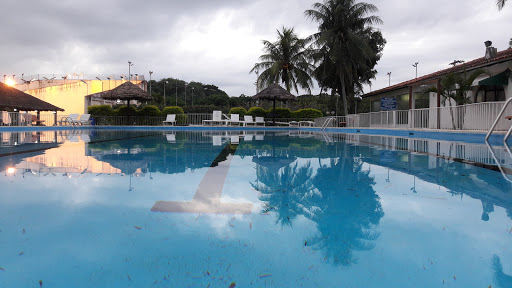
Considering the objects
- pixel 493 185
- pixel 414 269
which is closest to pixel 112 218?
pixel 414 269

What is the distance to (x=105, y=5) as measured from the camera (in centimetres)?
1480

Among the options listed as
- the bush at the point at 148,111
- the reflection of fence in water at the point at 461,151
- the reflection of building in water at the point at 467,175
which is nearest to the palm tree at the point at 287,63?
the bush at the point at 148,111

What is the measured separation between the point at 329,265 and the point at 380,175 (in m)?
2.55

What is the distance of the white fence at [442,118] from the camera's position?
9.33 meters

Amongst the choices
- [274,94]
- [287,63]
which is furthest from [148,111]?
[287,63]

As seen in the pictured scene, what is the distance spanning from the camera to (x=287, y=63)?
2605 cm

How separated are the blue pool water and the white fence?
7701mm

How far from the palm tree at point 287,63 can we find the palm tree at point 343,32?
105 inches

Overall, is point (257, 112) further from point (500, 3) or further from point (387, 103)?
point (500, 3)

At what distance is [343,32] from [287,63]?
17.7ft

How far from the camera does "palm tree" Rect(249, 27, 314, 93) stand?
2583 cm

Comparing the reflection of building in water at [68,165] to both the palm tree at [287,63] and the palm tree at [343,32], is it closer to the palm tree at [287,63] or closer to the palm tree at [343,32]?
the palm tree at [343,32]

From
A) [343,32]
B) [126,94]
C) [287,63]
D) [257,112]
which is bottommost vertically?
[257,112]

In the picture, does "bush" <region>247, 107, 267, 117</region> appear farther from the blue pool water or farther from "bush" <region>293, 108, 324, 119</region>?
the blue pool water
